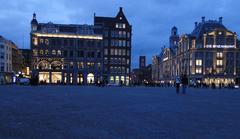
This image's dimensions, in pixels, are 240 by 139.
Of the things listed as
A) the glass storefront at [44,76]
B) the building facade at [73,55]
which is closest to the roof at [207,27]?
the building facade at [73,55]

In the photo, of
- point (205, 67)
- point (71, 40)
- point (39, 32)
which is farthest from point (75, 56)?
point (205, 67)

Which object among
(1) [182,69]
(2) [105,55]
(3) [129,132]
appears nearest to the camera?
(3) [129,132]

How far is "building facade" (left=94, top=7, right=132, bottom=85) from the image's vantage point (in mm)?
123625

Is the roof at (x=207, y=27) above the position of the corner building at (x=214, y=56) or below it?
above

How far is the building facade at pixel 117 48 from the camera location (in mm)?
123625

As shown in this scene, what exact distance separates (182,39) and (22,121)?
14450cm

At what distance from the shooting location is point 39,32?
115562 millimetres

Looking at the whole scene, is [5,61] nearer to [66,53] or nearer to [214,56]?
[66,53]

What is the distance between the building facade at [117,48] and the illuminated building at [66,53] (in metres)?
5.41

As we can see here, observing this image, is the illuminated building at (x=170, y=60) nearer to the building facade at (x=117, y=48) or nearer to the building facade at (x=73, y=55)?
the building facade at (x=117, y=48)

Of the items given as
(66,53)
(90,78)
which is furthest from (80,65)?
(66,53)

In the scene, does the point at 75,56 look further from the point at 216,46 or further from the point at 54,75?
the point at 216,46

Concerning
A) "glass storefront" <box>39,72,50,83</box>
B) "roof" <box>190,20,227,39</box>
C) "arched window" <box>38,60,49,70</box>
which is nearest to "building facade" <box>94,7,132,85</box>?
"glass storefront" <box>39,72,50,83</box>

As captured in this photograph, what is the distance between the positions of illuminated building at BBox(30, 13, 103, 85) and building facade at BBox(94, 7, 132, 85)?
541cm
